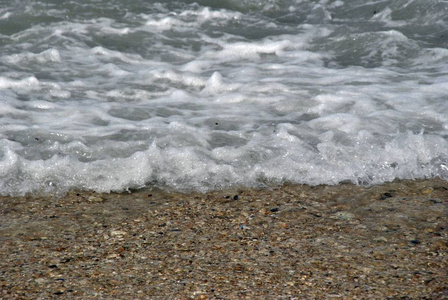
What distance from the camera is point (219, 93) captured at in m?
5.03

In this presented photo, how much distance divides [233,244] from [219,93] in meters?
2.31

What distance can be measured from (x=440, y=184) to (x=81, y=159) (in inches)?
85.1

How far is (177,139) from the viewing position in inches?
159

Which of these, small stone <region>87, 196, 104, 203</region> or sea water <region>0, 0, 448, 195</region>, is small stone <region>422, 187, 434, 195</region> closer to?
sea water <region>0, 0, 448, 195</region>

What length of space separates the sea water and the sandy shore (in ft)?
0.63

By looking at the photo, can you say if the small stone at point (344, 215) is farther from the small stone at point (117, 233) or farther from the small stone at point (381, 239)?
the small stone at point (117, 233)

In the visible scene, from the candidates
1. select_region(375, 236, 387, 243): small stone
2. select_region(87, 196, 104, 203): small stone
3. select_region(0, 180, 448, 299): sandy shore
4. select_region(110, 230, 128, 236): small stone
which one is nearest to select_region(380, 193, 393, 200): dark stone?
select_region(0, 180, 448, 299): sandy shore

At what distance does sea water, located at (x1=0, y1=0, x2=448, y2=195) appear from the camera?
3.65m

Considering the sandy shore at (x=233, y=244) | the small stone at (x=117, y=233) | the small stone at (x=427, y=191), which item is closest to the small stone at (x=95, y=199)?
the sandy shore at (x=233, y=244)

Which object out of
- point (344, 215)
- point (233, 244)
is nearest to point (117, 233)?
point (233, 244)

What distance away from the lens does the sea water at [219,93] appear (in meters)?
3.65

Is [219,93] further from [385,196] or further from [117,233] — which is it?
[117,233]

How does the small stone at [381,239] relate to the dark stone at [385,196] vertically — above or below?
below

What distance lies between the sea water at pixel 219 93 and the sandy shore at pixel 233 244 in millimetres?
193
